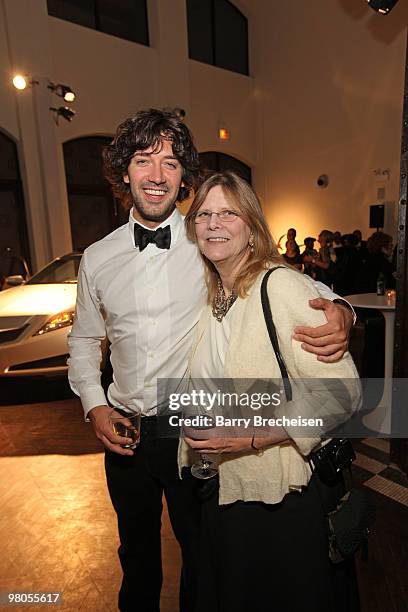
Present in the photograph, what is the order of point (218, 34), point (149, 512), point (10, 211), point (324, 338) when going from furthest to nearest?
1. point (218, 34)
2. point (10, 211)
3. point (149, 512)
4. point (324, 338)

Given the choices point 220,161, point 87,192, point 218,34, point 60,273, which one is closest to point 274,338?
point 60,273

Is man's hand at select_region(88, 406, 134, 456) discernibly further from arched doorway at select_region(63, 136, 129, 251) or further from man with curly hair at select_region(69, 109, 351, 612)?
arched doorway at select_region(63, 136, 129, 251)

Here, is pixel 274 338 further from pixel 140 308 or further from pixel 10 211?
pixel 10 211

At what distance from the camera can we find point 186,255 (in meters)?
1.51

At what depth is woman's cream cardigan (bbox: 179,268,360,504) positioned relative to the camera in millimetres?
1089

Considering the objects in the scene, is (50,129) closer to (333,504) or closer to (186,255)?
(186,255)

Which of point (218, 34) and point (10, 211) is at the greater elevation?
point (218, 34)

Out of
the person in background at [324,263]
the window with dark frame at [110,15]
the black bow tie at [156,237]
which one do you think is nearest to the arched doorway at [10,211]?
the window with dark frame at [110,15]

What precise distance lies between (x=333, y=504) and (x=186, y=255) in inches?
36.5

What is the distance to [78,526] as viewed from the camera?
7.66 feet

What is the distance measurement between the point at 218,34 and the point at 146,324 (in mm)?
11427

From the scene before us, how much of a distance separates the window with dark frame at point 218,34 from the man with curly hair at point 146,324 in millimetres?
9999

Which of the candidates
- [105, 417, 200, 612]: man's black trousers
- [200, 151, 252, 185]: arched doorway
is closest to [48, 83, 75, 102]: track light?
[200, 151, 252, 185]: arched doorway

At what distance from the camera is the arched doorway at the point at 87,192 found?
8594 millimetres
